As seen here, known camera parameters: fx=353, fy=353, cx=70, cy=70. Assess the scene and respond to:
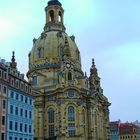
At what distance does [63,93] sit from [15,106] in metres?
43.1

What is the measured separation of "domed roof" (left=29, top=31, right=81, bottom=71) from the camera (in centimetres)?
12200

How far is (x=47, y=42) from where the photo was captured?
12600cm

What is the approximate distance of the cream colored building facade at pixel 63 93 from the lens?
106 metres

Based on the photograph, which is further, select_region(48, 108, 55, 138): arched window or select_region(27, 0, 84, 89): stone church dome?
select_region(27, 0, 84, 89): stone church dome

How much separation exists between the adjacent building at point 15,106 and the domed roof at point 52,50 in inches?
1955

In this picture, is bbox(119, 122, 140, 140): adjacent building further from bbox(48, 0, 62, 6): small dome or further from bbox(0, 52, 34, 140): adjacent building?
bbox(0, 52, 34, 140): adjacent building

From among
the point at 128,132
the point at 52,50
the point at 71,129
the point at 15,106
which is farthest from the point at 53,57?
the point at 15,106

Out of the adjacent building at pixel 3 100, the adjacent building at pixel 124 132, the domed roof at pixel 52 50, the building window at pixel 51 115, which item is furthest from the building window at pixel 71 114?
the adjacent building at pixel 124 132

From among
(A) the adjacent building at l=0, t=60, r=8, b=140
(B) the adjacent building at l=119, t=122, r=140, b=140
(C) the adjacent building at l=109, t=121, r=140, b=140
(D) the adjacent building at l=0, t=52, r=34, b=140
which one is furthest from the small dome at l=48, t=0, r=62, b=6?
(A) the adjacent building at l=0, t=60, r=8, b=140

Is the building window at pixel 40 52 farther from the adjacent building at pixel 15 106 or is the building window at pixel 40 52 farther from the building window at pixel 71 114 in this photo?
the adjacent building at pixel 15 106

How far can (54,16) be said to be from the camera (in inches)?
5354

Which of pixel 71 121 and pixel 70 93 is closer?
pixel 71 121

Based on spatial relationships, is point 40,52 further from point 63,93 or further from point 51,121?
point 51,121

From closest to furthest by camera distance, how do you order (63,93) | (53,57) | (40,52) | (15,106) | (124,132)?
(15,106) < (63,93) < (53,57) < (40,52) < (124,132)
